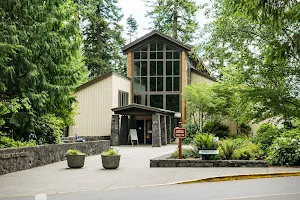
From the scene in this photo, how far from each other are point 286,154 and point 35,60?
11817 mm

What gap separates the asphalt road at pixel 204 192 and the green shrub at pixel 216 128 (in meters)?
25.6

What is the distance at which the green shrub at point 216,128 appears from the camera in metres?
37.3

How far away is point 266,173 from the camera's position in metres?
13.1

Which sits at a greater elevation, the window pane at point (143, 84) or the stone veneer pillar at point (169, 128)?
the window pane at point (143, 84)

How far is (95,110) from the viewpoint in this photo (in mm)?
37281

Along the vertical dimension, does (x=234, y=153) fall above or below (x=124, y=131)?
below

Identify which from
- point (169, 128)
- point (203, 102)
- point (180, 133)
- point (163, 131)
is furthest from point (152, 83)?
point (180, 133)

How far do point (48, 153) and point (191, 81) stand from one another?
85.5 feet

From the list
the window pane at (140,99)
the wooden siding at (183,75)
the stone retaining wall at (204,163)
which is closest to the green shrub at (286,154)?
the stone retaining wall at (204,163)

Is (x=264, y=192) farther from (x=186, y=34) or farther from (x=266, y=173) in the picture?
(x=186, y=34)

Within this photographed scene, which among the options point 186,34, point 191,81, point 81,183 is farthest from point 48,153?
point 186,34

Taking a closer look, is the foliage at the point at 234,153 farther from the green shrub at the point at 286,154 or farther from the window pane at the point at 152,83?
the window pane at the point at 152,83

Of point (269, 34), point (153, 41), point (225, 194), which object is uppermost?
point (153, 41)

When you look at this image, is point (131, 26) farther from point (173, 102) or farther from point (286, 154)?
point (286, 154)
